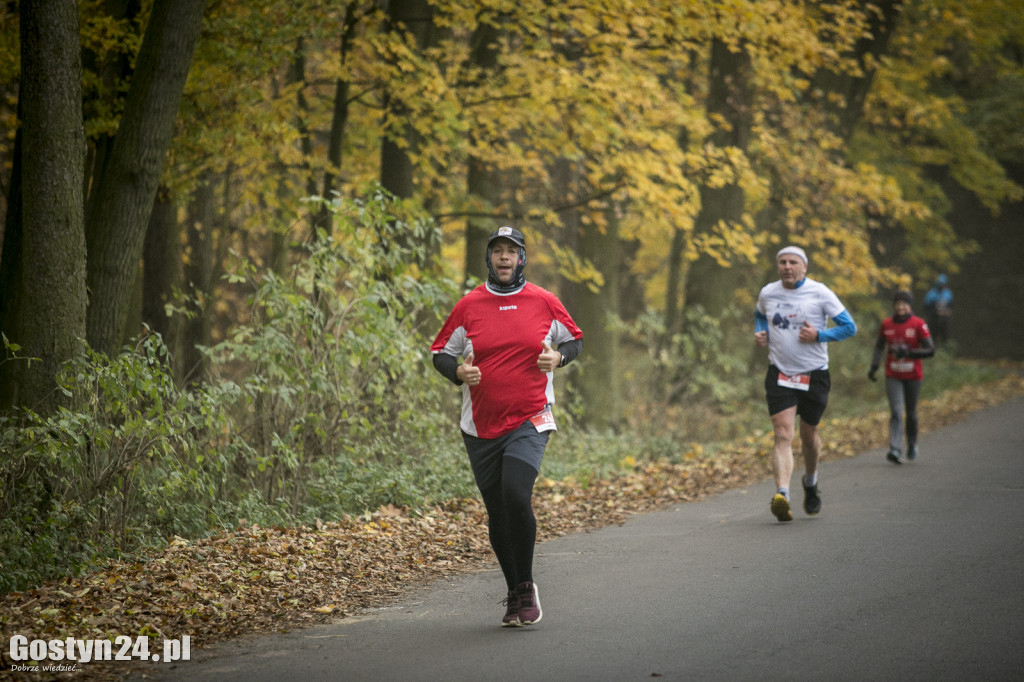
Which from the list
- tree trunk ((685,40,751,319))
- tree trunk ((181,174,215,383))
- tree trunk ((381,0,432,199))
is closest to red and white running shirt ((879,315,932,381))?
tree trunk ((685,40,751,319))

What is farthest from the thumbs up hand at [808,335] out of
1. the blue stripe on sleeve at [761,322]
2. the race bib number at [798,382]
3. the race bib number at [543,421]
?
the race bib number at [543,421]

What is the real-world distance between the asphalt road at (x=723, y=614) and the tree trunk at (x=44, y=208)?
3652 millimetres

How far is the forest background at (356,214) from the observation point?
813 centimetres

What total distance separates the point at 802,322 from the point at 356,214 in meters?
4.66

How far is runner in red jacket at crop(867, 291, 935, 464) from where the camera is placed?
13047 mm

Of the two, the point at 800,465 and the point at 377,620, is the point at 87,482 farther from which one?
the point at 800,465

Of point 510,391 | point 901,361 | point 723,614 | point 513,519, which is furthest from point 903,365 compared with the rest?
point 513,519

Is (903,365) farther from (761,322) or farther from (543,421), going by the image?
(543,421)

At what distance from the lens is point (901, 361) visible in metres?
13.2

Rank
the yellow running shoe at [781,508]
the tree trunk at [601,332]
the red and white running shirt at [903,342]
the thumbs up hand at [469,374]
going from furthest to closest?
the tree trunk at [601,332]
the red and white running shirt at [903,342]
the yellow running shoe at [781,508]
the thumbs up hand at [469,374]

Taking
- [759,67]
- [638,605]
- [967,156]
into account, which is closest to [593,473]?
[638,605]

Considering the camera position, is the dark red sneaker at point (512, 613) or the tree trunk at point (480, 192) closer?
the dark red sneaker at point (512, 613)

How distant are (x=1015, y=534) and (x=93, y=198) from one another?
8.54 m

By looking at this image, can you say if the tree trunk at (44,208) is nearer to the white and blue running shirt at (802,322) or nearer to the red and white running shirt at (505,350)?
the red and white running shirt at (505,350)
